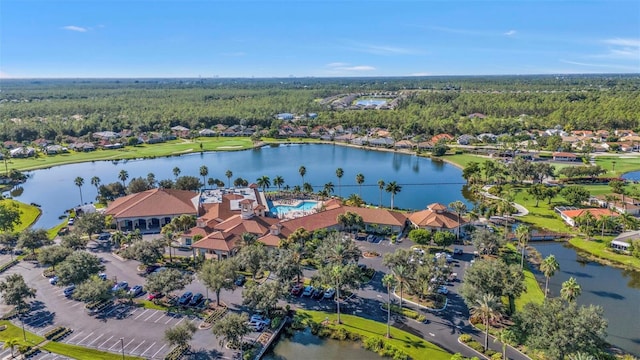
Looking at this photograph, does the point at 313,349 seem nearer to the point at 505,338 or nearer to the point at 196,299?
the point at 196,299

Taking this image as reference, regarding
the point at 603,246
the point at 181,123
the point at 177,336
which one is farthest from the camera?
the point at 181,123

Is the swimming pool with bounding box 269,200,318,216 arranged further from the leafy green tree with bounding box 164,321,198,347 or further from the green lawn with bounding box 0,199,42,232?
the green lawn with bounding box 0,199,42,232

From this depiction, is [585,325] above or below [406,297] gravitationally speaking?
above

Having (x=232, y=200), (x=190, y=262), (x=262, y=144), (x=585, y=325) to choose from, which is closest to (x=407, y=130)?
(x=262, y=144)

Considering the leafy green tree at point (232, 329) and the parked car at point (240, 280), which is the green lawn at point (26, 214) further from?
the leafy green tree at point (232, 329)

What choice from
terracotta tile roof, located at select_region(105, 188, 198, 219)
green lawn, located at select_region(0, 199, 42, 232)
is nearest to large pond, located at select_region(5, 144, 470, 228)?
green lawn, located at select_region(0, 199, 42, 232)

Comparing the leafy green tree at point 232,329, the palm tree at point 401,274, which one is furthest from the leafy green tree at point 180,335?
the palm tree at point 401,274

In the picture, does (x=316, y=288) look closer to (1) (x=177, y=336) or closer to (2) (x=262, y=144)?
(1) (x=177, y=336)

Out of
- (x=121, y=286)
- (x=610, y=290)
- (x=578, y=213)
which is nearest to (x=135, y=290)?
(x=121, y=286)
